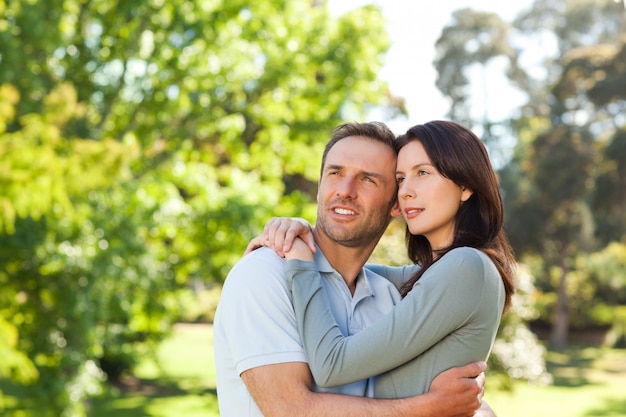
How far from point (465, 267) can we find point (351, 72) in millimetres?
11242

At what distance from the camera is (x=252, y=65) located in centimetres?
1352

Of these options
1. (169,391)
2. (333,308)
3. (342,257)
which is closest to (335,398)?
A: (333,308)

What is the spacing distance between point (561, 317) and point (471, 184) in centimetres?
2937

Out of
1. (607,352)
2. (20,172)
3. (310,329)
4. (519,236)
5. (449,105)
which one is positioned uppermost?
(449,105)

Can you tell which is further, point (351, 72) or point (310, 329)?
point (351, 72)

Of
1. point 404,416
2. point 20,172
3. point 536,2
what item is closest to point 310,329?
point 404,416

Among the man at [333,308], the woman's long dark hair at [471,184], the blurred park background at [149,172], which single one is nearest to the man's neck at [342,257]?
the man at [333,308]

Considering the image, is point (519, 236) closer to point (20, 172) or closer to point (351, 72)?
point (351, 72)

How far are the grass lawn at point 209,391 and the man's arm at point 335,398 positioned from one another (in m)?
A: 10.9

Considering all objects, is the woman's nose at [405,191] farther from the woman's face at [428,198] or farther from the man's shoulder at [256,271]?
the man's shoulder at [256,271]

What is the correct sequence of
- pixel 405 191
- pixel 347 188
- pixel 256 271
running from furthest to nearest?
pixel 347 188 < pixel 405 191 < pixel 256 271

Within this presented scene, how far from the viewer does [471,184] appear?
2.70 meters

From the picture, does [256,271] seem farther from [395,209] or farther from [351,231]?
[395,209]

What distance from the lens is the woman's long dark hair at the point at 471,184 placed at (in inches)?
105
